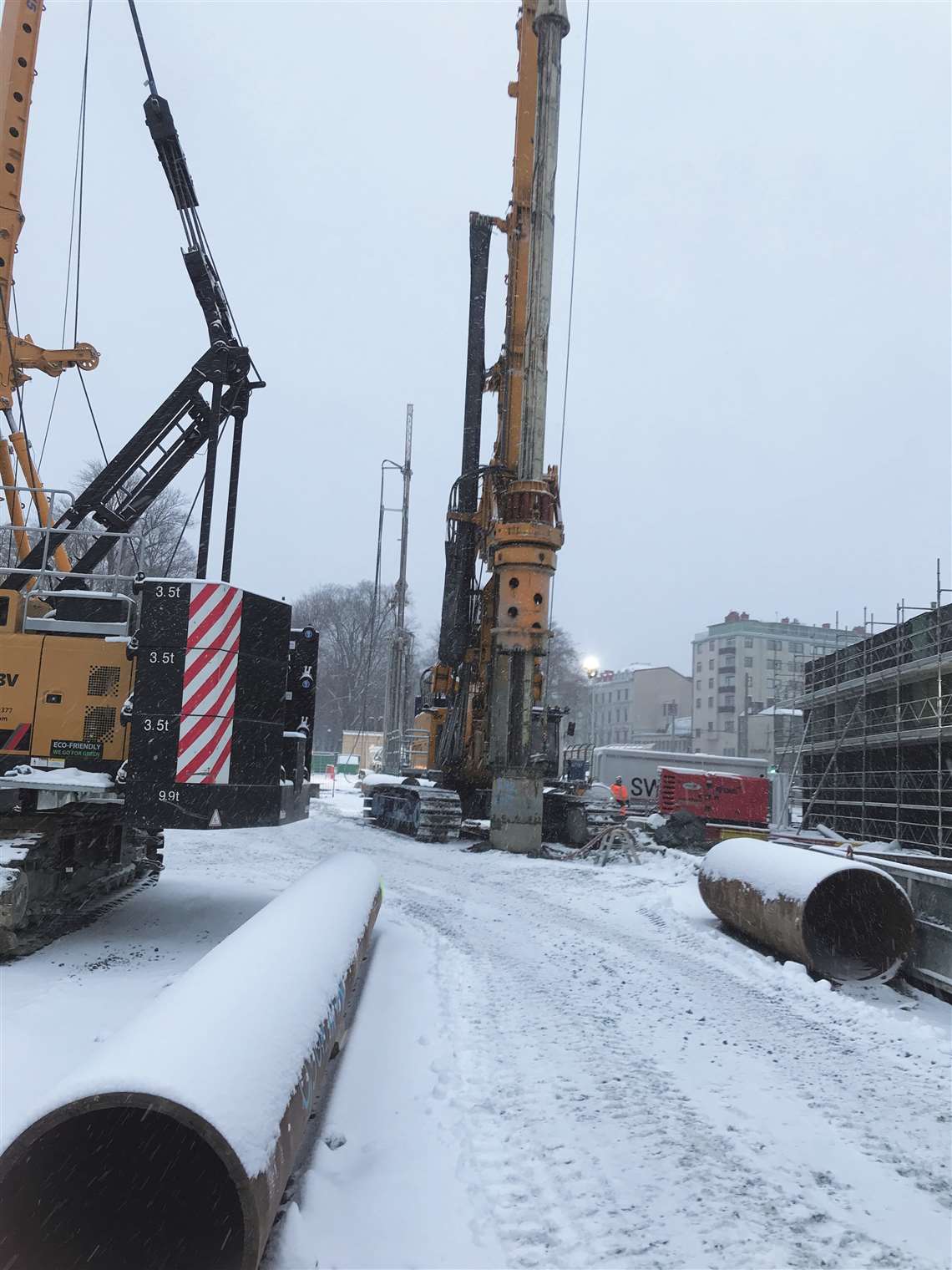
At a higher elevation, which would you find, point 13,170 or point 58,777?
point 13,170

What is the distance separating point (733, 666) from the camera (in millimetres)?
97438

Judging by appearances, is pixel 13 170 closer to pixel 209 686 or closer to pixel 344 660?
pixel 209 686

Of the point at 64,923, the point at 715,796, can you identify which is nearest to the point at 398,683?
the point at 715,796

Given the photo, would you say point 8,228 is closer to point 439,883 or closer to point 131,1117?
point 439,883

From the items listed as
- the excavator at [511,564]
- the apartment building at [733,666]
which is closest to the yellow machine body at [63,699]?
the excavator at [511,564]

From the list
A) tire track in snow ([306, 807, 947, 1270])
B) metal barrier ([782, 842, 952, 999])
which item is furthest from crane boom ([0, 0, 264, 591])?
metal barrier ([782, 842, 952, 999])

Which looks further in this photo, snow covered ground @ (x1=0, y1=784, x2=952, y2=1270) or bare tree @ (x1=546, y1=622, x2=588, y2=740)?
bare tree @ (x1=546, y1=622, x2=588, y2=740)

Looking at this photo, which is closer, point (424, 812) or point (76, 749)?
point (76, 749)

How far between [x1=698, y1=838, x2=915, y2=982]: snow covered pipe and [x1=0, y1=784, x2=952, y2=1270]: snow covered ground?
277mm

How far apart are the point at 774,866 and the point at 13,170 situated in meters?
11.3

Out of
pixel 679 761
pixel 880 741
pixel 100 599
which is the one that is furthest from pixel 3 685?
pixel 679 761

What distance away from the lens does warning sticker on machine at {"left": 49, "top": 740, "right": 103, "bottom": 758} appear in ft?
24.0

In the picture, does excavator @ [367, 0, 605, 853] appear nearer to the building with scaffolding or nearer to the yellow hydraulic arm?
the yellow hydraulic arm

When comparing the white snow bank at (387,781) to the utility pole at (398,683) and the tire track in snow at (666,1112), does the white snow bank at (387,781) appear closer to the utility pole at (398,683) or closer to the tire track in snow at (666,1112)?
the utility pole at (398,683)
